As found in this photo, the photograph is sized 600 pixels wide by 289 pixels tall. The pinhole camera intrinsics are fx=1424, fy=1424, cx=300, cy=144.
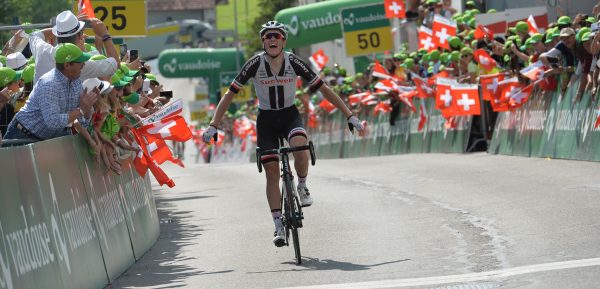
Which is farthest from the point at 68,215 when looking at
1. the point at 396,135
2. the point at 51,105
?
the point at 396,135

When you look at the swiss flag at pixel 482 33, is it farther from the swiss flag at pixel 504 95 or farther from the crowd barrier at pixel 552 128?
the crowd barrier at pixel 552 128

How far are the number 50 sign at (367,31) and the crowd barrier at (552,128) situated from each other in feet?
47.6

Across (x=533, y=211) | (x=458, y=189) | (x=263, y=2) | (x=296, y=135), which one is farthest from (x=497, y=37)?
(x=263, y=2)

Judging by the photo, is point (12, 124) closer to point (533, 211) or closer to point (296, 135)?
point (296, 135)

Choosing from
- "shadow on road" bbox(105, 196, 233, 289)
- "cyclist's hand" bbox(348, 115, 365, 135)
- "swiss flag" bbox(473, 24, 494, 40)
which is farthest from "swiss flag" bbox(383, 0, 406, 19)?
Answer: "cyclist's hand" bbox(348, 115, 365, 135)

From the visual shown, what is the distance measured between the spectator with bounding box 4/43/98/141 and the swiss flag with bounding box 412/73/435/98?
16.1 m

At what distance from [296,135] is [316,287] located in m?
2.56

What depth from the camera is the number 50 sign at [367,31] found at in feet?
127

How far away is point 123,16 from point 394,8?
37.9 ft

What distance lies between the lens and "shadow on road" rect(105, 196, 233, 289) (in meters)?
10.8

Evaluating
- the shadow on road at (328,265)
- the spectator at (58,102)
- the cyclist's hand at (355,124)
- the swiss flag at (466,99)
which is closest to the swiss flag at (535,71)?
the swiss flag at (466,99)

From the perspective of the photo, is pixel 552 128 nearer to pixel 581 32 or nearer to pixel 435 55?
pixel 581 32

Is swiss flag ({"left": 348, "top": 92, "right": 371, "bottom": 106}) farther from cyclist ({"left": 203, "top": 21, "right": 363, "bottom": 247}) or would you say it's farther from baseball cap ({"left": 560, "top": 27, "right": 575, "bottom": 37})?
cyclist ({"left": 203, "top": 21, "right": 363, "bottom": 247})

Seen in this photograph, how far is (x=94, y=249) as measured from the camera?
10.5 meters
